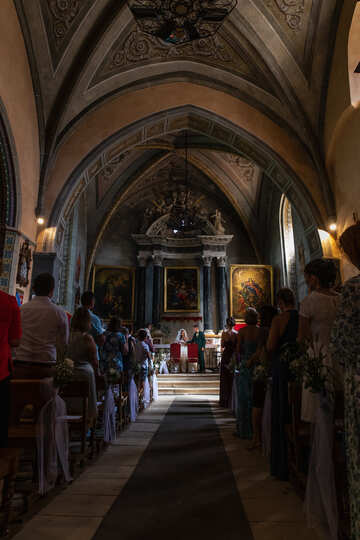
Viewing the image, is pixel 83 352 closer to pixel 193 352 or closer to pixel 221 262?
pixel 193 352

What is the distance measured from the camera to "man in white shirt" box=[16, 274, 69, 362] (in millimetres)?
2931

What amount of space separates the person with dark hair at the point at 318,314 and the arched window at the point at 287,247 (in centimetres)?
1123

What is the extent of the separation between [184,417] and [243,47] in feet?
27.4

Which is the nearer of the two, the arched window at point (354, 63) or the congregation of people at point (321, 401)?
the congregation of people at point (321, 401)

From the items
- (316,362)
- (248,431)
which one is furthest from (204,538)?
(248,431)

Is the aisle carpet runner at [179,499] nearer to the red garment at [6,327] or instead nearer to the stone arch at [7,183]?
the red garment at [6,327]

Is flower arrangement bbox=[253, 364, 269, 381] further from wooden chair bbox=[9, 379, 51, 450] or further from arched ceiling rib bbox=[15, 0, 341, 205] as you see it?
arched ceiling rib bbox=[15, 0, 341, 205]

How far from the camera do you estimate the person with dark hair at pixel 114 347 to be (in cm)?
495

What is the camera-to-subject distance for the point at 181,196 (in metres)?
16.7

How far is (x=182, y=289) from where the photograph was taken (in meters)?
16.3

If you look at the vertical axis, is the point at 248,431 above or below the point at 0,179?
below

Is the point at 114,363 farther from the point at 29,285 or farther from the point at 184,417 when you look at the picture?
the point at 29,285

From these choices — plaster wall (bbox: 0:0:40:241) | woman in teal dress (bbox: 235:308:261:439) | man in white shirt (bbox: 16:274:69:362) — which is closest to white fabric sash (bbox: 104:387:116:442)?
man in white shirt (bbox: 16:274:69:362)

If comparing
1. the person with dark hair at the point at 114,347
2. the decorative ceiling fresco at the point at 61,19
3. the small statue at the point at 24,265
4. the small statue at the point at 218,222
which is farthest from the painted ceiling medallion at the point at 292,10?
the small statue at the point at 218,222
